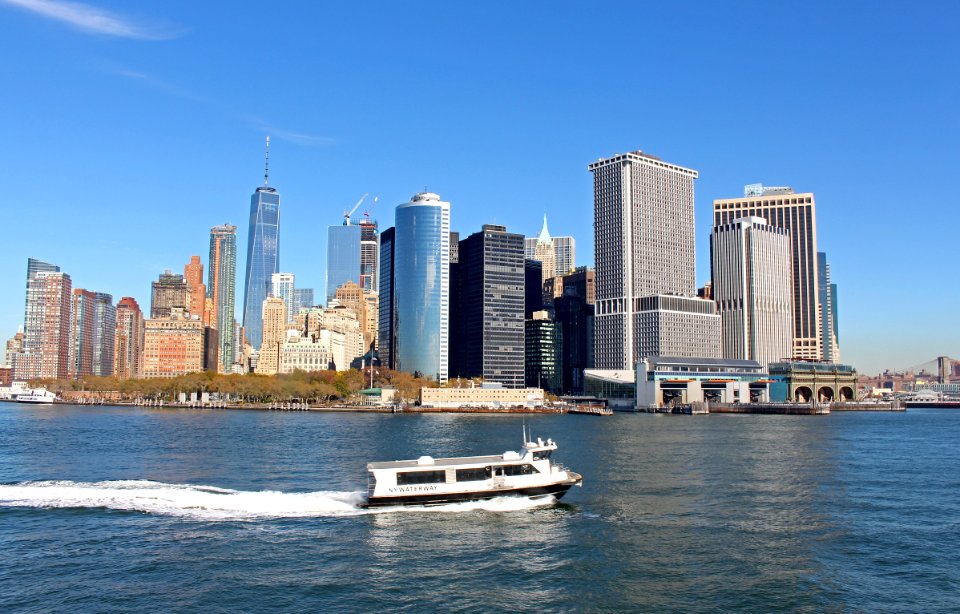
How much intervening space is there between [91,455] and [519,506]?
6000cm

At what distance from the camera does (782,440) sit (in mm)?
125562

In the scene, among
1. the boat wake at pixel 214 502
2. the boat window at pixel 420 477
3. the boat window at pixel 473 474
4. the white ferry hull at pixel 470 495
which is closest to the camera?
the boat wake at pixel 214 502

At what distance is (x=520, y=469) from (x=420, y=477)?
797 centimetres

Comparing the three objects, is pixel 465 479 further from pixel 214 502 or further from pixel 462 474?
pixel 214 502

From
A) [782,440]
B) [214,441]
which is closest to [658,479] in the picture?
[782,440]

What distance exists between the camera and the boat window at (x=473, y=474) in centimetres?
6058

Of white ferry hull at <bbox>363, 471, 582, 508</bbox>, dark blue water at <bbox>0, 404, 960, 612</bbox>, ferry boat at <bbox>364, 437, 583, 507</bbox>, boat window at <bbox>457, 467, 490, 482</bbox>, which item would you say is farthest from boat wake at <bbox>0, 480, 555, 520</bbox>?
boat window at <bbox>457, 467, 490, 482</bbox>

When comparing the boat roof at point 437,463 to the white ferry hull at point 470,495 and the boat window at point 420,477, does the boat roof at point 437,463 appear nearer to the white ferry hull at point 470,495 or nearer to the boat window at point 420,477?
the boat window at point 420,477

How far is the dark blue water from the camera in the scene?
129 ft

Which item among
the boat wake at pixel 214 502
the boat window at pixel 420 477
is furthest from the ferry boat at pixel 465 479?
the boat wake at pixel 214 502

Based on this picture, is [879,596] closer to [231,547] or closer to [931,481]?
[231,547]

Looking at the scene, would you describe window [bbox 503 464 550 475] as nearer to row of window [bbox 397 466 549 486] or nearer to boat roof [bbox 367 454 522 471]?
row of window [bbox 397 466 549 486]

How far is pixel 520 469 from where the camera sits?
203ft

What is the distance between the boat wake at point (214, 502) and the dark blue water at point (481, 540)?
0.25 m
